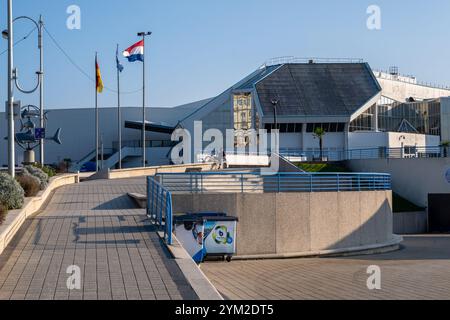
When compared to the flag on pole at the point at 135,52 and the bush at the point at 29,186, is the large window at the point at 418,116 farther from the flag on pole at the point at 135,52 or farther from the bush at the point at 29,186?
the bush at the point at 29,186

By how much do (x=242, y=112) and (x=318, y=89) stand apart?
9240 mm

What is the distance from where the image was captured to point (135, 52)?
143 ft

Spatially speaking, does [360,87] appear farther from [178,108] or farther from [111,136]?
[111,136]

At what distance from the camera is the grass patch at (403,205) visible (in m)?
38.0

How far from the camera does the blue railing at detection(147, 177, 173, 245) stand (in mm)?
13759

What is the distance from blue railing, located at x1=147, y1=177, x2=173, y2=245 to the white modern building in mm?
46261

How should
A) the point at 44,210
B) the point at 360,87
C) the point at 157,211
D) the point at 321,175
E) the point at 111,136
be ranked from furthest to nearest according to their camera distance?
the point at 111,136 < the point at 360,87 < the point at 321,175 < the point at 44,210 < the point at 157,211

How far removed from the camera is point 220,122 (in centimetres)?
7975

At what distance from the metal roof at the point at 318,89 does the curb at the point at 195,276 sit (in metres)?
59.1

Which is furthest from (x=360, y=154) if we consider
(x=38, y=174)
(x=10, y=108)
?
(x=10, y=108)

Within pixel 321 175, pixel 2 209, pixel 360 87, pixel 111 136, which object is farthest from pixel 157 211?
pixel 111 136

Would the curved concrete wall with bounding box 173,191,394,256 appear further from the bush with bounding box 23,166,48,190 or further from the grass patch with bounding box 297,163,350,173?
the grass patch with bounding box 297,163,350,173

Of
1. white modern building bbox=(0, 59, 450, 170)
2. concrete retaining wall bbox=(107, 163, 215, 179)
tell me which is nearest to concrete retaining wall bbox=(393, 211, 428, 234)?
concrete retaining wall bbox=(107, 163, 215, 179)
